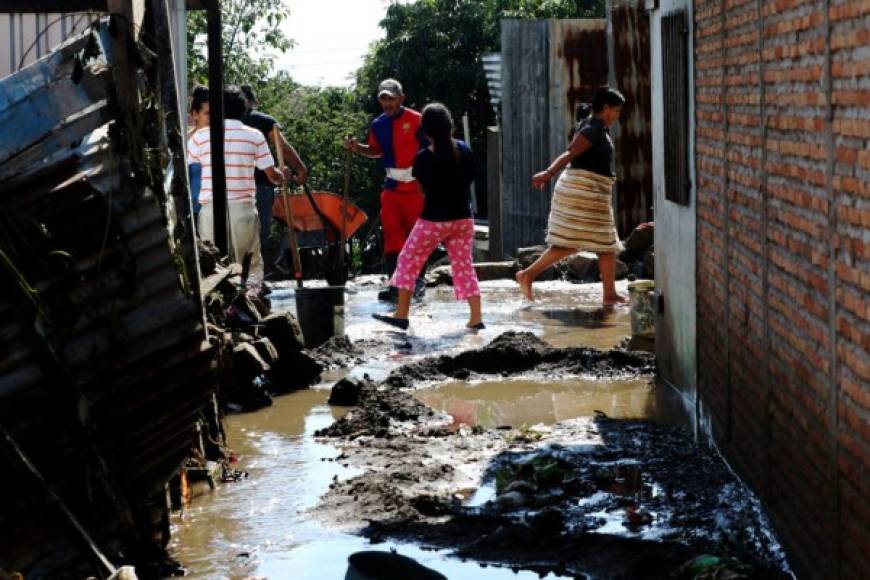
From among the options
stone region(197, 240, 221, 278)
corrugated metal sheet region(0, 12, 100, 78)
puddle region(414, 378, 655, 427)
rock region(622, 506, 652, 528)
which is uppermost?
corrugated metal sheet region(0, 12, 100, 78)

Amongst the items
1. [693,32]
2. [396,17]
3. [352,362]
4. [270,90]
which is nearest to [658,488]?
[693,32]

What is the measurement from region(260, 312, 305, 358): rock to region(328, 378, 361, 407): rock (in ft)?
2.33

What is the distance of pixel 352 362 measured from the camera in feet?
38.5

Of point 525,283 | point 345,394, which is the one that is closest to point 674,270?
point 345,394

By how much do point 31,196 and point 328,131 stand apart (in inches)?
Result: 899

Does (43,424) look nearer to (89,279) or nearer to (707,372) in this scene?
(89,279)

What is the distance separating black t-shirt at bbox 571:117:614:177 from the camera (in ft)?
42.7

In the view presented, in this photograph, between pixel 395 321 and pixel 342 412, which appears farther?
pixel 395 321

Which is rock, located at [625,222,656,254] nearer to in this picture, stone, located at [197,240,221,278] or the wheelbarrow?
the wheelbarrow

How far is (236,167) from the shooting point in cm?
1272

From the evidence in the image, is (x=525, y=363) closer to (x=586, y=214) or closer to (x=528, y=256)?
(x=586, y=214)

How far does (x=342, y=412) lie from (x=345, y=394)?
241mm

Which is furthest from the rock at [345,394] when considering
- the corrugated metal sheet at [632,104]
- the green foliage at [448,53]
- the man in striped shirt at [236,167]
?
the green foliage at [448,53]

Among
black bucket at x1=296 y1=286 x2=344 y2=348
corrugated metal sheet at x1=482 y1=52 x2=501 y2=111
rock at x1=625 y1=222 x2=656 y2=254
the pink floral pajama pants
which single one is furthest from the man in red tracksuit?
corrugated metal sheet at x1=482 y1=52 x2=501 y2=111
